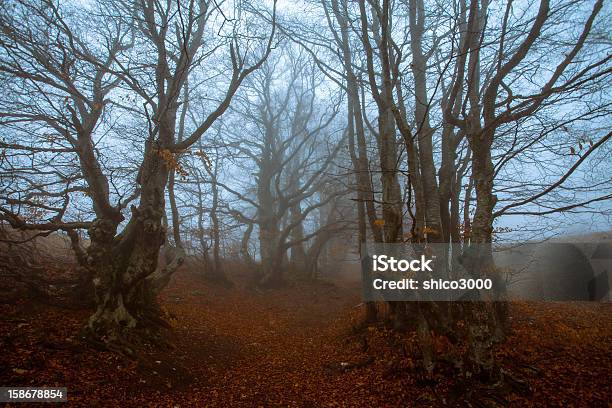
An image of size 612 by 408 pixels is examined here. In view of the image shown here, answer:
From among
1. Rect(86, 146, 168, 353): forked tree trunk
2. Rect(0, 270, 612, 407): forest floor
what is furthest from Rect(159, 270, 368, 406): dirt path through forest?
Rect(86, 146, 168, 353): forked tree trunk

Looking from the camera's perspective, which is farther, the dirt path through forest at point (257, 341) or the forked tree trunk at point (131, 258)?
the forked tree trunk at point (131, 258)

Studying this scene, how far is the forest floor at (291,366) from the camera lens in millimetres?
4336

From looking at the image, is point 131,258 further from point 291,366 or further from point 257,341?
point 291,366

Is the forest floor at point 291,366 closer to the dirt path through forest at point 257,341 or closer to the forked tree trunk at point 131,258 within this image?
the dirt path through forest at point 257,341

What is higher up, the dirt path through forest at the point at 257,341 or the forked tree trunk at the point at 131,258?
the forked tree trunk at the point at 131,258

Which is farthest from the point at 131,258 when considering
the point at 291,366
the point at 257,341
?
the point at 291,366

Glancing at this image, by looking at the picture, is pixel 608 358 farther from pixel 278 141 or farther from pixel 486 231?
pixel 278 141

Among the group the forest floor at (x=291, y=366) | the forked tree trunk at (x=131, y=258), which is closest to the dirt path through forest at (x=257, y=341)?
the forest floor at (x=291, y=366)

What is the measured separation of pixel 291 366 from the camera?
21.1 ft

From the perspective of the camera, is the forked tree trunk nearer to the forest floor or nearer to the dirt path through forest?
the forest floor

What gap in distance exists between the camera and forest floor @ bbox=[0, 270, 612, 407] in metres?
4.34

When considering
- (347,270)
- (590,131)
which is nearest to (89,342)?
(590,131)

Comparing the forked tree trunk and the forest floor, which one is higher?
the forked tree trunk

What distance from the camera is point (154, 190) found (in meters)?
6.96
